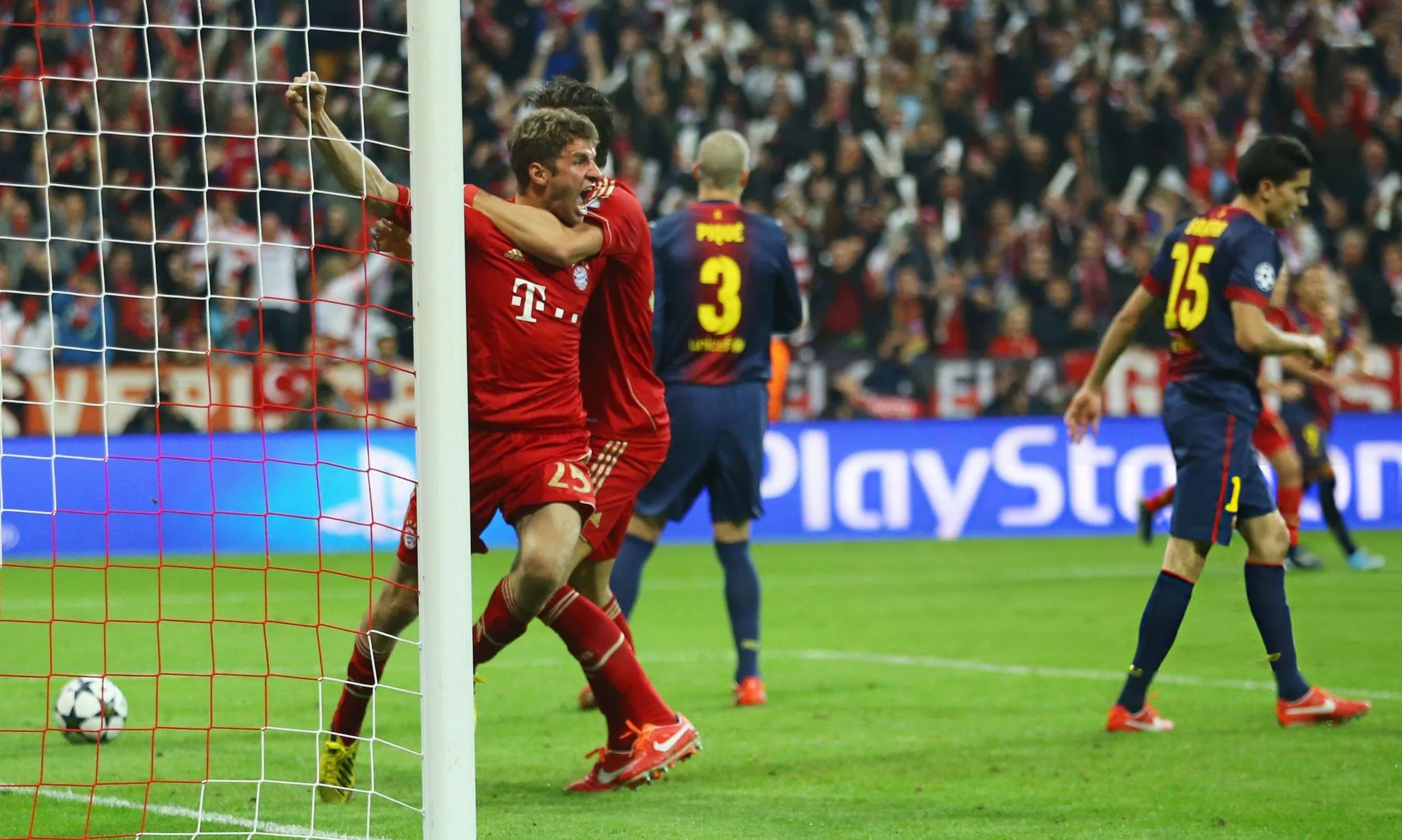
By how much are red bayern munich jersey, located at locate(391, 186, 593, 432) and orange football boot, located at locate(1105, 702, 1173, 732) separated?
256 cm

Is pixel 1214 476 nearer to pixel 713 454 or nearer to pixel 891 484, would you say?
pixel 713 454

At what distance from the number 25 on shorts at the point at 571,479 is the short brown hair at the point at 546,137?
87cm

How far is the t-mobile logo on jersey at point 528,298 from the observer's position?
17.0 feet

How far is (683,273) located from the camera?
7.54 m

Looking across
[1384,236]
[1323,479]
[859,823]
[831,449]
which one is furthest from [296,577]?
[1384,236]

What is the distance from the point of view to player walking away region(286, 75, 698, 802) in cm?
516

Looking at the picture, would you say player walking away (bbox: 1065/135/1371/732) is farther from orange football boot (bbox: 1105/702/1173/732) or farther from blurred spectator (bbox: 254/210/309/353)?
blurred spectator (bbox: 254/210/309/353)

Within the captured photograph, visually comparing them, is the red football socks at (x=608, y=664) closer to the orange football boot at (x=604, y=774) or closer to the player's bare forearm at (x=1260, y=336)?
the orange football boot at (x=604, y=774)

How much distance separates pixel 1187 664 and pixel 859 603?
2902mm

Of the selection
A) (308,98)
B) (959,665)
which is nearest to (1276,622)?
(959,665)

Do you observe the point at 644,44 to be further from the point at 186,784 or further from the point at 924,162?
the point at 186,784

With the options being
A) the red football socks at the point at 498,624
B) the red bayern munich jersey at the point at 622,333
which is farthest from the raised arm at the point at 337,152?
the red football socks at the point at 498,624

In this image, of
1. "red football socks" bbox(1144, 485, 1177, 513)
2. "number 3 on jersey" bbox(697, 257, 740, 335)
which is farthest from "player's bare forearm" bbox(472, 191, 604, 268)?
"red football socks" bbox(1144, 485, 1177, 513)

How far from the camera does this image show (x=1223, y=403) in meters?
6.48
